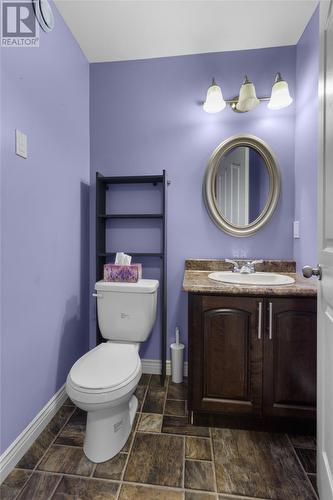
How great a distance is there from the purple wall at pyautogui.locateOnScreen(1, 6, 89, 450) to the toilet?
26cm

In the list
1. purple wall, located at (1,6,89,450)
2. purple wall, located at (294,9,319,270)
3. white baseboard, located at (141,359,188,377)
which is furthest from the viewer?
white baseboard, located at (141,359,188,377)

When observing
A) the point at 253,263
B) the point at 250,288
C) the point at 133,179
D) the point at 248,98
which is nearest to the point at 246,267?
the point at 253,263

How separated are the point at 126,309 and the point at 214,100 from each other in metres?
1.59

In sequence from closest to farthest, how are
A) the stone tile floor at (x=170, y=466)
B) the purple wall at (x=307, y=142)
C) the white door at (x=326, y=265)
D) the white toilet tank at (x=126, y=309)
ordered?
the white door at (x=326, y=265)
the stone tile floor at (x=170, y=466)
the purple wall at (x=307, y=142)
the white toilet tank at (x=126, y=309)

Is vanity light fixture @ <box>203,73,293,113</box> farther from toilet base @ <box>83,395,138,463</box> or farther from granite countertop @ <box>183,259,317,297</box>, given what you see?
toilet base @ <box>83,395,138,463</box>

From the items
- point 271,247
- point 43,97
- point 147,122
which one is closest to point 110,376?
point 271,247

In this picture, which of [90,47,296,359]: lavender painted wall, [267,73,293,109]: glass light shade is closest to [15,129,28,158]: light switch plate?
[90,47,296,359]: lavender painted wall

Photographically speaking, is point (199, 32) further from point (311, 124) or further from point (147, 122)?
point (311, 124)

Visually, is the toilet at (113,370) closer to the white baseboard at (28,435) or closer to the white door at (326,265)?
the white baseboard at (28,435)

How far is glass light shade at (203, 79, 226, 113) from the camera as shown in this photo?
A: 5.48 ft

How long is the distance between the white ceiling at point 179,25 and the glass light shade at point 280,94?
1.13 ft

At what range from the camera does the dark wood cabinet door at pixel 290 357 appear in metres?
1.25

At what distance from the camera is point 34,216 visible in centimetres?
129

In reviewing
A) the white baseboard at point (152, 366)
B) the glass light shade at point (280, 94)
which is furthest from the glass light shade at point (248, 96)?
the white baseboard at point (152, 366)
